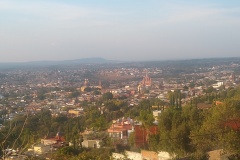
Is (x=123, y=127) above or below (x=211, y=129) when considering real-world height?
below

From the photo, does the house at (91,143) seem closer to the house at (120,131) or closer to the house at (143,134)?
the house at (120,131)

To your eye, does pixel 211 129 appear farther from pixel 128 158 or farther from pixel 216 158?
pixel 128 158

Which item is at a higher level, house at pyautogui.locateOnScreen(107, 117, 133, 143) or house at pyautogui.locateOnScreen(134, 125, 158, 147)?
house at pyautogui.locateOnScreen(134, 125, 158, 147)

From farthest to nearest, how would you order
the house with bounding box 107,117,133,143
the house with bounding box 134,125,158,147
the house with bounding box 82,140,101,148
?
1. the house with bounding box 107,117,133,143
2. the house with bounding box 82,140,101,148
3. the house with bounding box 134,125,158,147

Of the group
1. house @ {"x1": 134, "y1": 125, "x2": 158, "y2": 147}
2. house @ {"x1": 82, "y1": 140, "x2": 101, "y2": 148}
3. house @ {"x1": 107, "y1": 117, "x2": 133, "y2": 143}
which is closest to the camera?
house @ {"x1": 134, "y1": 125, "x2": 158, "y2": 147}

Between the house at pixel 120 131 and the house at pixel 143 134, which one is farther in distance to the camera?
Result: the house at pixel 120 131

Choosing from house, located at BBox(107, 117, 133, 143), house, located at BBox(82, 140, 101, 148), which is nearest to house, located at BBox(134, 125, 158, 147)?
house, located at BBox(107, 117, 133, 143)

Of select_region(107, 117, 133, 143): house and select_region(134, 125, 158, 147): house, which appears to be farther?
select_region(107, 117, 133, 143): house

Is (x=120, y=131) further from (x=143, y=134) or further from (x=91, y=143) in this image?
(x=143, y=134)

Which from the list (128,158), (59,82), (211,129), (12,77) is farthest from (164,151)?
(12,77)

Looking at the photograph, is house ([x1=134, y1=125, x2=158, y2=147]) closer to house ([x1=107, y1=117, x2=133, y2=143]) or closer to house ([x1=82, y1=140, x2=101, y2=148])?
house ([x1=107, y1=117, x2=133, y2=143])

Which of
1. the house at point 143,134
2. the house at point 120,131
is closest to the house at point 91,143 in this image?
the house at point 120,131
